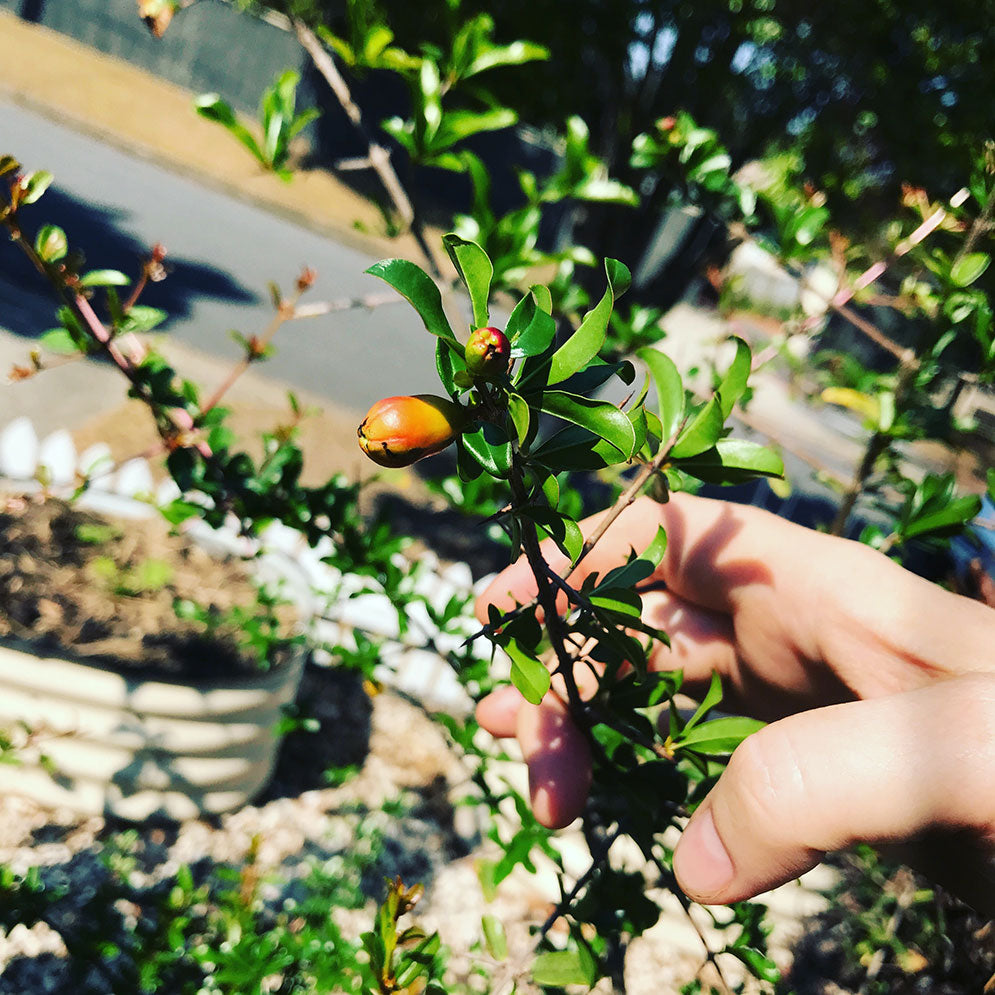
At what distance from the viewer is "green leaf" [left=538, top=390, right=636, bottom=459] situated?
571 mm

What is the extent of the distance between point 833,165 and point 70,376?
→ 12.7ft

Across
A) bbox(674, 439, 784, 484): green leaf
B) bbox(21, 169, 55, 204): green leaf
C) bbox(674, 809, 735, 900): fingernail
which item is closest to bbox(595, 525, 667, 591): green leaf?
bbox(674, 439, 784, 484): green leaf

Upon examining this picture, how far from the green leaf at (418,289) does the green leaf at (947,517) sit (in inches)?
37.5

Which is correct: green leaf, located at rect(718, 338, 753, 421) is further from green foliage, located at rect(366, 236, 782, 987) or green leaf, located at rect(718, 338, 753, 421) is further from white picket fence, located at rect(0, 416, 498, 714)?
white picket fence, located at rect(0, 416, 498, 714)

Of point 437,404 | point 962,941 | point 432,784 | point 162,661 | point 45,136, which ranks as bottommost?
point 45,136

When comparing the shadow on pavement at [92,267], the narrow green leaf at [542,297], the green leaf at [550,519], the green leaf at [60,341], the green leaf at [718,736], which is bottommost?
the shadow on pavement at [92,267]

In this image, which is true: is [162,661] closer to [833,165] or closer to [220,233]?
[833,165]

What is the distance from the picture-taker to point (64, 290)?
1093mm

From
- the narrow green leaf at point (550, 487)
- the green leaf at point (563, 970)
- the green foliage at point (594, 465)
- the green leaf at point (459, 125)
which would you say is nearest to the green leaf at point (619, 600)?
the green foliage at point (594, 465)

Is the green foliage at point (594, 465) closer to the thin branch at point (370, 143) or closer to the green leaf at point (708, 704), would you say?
the green leaf at point (708, 704)

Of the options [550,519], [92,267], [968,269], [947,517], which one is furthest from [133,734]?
[92,267]

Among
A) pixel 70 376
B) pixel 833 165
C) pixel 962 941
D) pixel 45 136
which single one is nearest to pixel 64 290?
pixel 962 941

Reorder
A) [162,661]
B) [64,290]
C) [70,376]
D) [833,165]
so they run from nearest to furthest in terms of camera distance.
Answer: [64,290] < [162,661] < [833,165] < [70,376]

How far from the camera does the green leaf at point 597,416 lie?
1.87 ft
